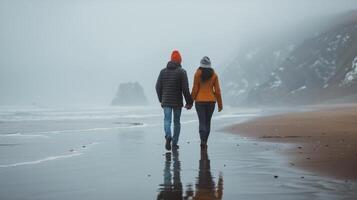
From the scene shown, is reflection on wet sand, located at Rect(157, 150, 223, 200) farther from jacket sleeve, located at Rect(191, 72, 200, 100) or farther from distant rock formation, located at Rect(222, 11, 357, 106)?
distant rock formation, located at Rect(222, 11, 357, 106)

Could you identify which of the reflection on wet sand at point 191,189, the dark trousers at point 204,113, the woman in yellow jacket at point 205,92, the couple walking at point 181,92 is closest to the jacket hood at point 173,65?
the couple walking at point 181,92

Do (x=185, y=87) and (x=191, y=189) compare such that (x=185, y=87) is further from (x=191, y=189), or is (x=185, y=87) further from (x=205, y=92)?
(x=191, y=189)

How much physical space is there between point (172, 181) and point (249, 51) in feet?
637

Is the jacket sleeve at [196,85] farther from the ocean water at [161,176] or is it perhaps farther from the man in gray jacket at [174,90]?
the ocean water at [161,176]

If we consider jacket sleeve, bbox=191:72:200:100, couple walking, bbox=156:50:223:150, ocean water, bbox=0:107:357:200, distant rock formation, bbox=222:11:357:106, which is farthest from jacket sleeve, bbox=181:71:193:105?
distant rock formation, bbox=222:11:357:106

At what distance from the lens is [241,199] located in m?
5.61

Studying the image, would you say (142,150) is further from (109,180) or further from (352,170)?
(352,170)

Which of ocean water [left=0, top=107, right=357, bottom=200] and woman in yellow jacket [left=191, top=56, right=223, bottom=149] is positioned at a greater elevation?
woman in yellow jacket [left=191, top=56, right=223, bottom=149]

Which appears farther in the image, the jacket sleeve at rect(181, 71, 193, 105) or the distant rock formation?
the distant rock formation

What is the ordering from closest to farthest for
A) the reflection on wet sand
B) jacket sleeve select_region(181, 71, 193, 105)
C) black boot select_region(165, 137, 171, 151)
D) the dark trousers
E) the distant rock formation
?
1. the reflection on wet sand
2. black boot select_region(165, 137, 171, 151)
3. jacket sleeve select_region(181, 71, 193, 105)
4. the dark trousers
5. the distant rock formation

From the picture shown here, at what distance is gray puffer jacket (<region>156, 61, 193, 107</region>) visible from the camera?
36.7 ft

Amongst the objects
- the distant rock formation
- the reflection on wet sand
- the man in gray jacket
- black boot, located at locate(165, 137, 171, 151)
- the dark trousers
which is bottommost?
the reflection on wet sand

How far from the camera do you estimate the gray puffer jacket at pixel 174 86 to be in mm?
11188

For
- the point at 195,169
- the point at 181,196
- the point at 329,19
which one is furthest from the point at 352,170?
the point at 329,19
